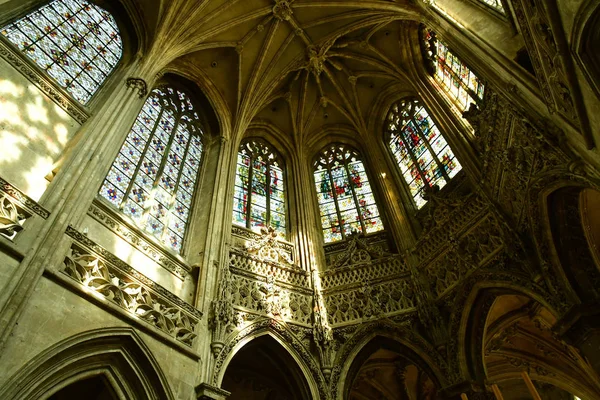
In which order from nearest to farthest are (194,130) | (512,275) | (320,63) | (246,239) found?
(512,275) → (246,239) → (194,130) → (320,63)

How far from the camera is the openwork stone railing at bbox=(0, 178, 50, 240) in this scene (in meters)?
5.48

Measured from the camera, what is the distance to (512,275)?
777cm

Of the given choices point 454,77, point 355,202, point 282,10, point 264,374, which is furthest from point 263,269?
point 282,10

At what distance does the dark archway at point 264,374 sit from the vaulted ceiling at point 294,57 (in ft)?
19.9

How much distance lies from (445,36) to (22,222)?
26.3 ft

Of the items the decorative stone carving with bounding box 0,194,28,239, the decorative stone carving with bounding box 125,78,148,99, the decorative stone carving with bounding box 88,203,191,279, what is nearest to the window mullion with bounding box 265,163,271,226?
the decorative stone carving with bounding box 88,203,191,279

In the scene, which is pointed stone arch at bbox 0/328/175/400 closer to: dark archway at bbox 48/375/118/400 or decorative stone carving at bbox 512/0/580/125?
dark archway at bbox 48/375/118/400

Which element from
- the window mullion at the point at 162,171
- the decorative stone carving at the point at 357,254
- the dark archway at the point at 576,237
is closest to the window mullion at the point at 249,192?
the window mullion at the point at 162,171

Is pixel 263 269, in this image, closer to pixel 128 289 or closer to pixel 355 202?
pixel 128 289

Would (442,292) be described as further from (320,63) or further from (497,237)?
(320,63)

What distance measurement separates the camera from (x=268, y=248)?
10.3 metres

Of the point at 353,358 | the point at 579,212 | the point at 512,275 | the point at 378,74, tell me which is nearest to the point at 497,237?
the point at 512,275

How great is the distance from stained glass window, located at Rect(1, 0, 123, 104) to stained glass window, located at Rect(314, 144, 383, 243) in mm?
6545

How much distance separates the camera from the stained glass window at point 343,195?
1206 centimetres
